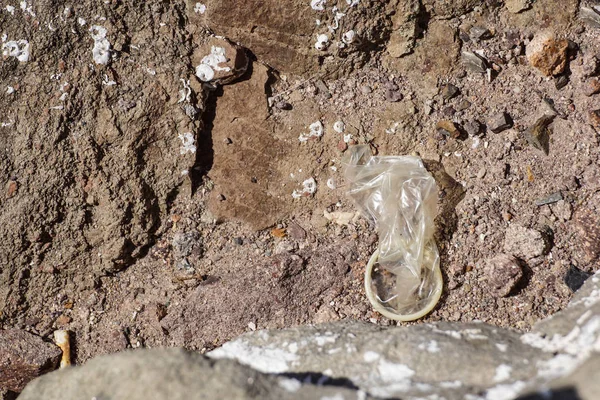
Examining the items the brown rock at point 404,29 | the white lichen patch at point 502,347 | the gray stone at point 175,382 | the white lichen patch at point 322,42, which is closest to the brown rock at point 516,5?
Answer: the brown rock at point 404,29

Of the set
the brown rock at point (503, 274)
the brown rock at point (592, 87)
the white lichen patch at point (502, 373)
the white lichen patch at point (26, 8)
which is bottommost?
the brown rock at point (503, 274)

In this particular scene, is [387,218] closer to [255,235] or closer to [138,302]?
[255,235]

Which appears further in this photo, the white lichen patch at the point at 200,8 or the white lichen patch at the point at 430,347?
the white lichen patch at the point at 200,8

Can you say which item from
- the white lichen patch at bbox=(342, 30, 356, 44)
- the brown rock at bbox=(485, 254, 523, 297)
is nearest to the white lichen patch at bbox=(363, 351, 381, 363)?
the brown rock at bbox=(485, 254, 523, 297)

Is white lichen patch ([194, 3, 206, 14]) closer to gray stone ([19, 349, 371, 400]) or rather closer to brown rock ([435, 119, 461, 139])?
brown rock ([435, 119, 461, 139])

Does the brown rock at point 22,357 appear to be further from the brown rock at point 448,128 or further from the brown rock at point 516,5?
the brown rock at point 516,5

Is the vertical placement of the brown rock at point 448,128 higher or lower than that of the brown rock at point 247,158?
higher

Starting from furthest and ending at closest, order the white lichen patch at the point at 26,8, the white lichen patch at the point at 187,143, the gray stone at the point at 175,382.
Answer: the white lichen patch at the point at 187,143 → the white lichen patch at the point at 26,8 → the gray stone at the point at 175,382
